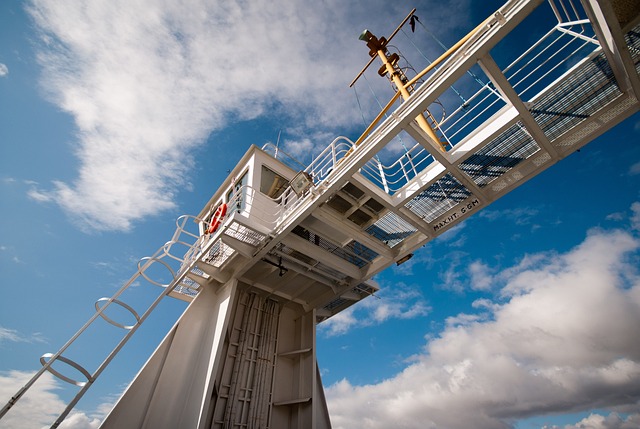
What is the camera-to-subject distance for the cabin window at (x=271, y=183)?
434 inches

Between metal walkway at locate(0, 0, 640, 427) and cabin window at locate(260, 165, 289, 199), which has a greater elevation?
cabin window at locate(260, 165, 289, 199)

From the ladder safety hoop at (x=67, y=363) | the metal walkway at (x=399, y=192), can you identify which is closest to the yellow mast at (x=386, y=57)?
the metal walkway at (x=399, y=192)

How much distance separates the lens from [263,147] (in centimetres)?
1166

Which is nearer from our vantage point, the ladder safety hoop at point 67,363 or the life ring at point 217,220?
the ladder safety hoop at point 67,363

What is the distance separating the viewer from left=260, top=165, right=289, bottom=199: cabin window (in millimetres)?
11030

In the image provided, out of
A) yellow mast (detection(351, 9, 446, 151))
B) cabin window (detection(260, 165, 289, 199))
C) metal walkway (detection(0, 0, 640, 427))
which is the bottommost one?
metal walkway (detection(0, 0, 640, 427))

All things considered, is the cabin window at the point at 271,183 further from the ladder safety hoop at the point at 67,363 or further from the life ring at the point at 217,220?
the ladder safety hoop at the point at 67,363

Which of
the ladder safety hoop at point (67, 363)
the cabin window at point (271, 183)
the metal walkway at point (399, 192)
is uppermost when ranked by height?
the cabin window at point (271, 183)

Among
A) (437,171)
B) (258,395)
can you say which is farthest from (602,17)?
(258,395)

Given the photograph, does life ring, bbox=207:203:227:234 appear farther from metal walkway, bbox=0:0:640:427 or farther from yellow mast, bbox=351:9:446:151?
yellow mast, bbox=351:9:446:151

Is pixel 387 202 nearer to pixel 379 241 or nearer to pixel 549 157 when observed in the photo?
pixel 379 241

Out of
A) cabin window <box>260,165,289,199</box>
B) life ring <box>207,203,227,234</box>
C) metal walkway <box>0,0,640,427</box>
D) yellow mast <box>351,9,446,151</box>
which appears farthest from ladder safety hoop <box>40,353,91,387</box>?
yellow mast <box>351,9,446,151</box>

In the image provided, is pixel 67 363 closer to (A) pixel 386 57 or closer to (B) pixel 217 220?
(B) pixel 217 220

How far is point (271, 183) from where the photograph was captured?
11258 millimetres
